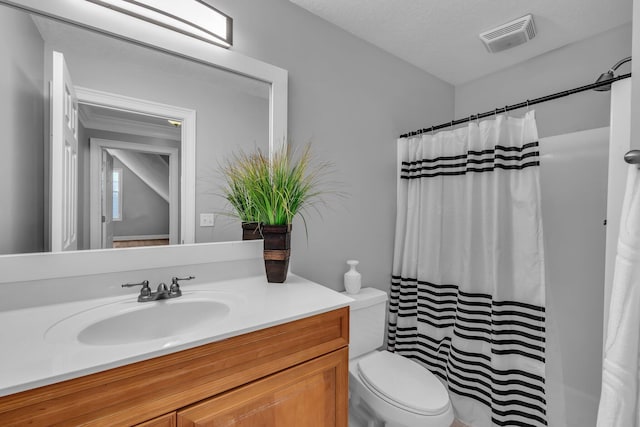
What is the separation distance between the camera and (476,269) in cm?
162

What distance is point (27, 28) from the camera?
3.20ft

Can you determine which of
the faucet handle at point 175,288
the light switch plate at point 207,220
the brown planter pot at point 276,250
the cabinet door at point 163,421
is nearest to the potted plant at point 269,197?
the brown planter pot at point 276,250

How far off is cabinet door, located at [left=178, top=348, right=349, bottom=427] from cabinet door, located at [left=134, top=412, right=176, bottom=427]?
2 centimetres

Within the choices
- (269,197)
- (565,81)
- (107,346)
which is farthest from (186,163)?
(565,81)

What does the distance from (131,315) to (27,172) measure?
0.59 metres

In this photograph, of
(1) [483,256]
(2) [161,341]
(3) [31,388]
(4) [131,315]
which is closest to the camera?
(3) [31,388]

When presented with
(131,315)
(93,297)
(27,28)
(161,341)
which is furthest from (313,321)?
(27,28)

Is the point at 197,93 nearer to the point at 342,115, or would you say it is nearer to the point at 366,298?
the point at 342,115

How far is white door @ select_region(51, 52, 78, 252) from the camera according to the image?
3.31 ft

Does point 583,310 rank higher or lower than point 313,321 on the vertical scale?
lower

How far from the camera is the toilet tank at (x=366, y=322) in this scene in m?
1.57

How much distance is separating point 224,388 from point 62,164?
95 centimetres

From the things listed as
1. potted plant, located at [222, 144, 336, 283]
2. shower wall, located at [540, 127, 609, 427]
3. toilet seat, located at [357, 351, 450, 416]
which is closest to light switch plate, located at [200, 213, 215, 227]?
potted plant, located at [222, 144, 336, 283]

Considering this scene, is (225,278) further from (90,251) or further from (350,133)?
(350,133)
